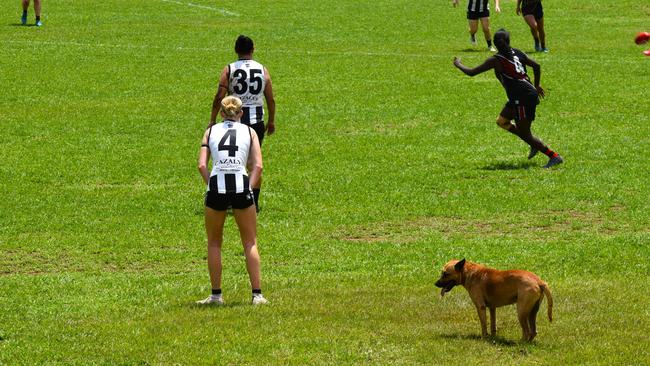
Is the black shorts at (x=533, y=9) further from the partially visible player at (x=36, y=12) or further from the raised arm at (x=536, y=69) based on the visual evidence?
the partially visible player at (x=36, y=12)

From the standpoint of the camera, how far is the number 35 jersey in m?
20.0

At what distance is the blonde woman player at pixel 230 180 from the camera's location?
1193 centimetres

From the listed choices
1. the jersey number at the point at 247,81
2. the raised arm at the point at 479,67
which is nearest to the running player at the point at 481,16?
the raised arm at the point at 479,67

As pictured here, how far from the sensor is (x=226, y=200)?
39.2ft

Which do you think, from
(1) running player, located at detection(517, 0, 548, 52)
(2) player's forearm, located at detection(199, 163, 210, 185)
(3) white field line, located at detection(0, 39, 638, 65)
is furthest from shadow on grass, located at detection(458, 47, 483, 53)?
(2) player's forearm, located at detection(199, 163, 210, 185)

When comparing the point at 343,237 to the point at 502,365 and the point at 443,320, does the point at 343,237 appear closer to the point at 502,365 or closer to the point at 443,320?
the point at 443,320

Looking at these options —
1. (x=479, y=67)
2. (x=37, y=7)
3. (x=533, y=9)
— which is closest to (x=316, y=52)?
(x=533, y=9)

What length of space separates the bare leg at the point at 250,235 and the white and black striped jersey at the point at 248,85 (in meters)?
4.97

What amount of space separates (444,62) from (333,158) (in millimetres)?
10505

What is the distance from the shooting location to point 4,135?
23.6m

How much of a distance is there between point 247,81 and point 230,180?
5.18 metres

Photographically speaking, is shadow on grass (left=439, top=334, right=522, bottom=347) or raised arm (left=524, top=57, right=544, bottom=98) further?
raised arm (left=524, top=57, right=544, bottom=98)

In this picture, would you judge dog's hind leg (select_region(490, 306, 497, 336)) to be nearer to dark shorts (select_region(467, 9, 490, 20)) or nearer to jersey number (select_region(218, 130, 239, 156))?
jersey number (select_region(218, 130, 239, 156))

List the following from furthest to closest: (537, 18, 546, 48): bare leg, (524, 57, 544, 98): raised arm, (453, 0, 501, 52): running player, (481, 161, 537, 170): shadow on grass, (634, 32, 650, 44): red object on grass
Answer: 1. (453, 0, 501, 52): running player
2. (537, 18, 546, 48): bare leg
3. (481, 161, 537, 170): shadow on grass
4. (524, 57, 544, 98): raised arm
5. (634, 32, 650, 44): red object on grass
